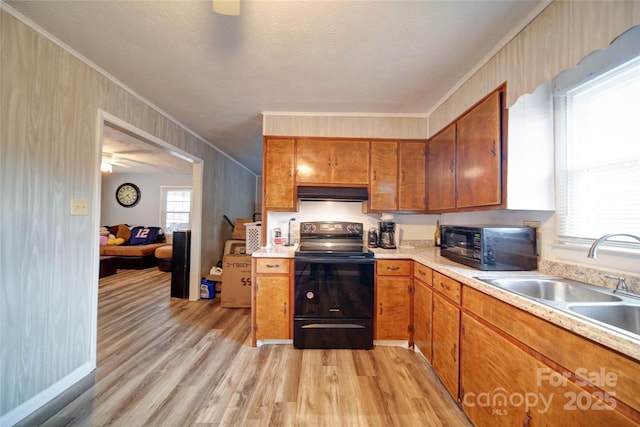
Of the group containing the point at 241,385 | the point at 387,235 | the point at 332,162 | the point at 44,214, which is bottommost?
the point at 241,385

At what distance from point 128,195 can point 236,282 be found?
5.52 metres

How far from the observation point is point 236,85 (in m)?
2.06

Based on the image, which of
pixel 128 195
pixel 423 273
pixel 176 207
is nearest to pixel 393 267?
pixel 423 273

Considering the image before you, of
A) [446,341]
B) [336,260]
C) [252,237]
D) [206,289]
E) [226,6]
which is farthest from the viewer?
[206,289]

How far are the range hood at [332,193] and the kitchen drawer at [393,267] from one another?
0.74m

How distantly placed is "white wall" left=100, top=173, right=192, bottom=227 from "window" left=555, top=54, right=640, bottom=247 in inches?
286

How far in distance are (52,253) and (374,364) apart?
2.50 meters

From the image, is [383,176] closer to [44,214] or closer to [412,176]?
[412,176]

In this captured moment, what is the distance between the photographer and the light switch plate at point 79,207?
1.66m

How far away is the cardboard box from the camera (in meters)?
3.16

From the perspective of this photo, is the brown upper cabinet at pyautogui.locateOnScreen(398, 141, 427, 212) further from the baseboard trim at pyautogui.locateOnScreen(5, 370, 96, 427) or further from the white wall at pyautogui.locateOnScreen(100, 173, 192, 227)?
the white wall at pyautogui.locateOnScreen(100, 173, 192, 227)

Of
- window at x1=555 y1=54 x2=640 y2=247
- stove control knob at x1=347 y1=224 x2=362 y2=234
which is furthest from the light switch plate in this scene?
window at x1=555 y1=54 x2=640 y2=247

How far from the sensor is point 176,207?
21.3ft

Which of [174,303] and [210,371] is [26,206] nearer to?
[210,371]
